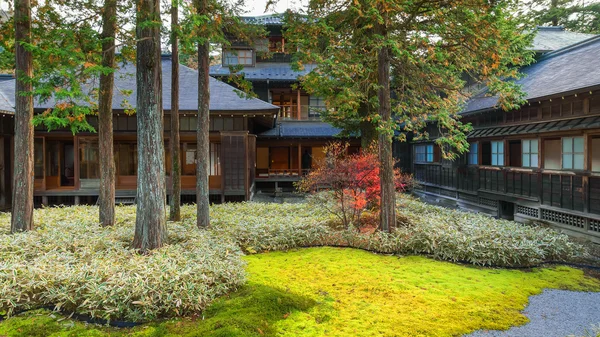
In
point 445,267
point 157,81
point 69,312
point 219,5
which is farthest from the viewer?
point 219,5

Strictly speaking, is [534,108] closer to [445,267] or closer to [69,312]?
[445,267]

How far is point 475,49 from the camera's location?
292 inches

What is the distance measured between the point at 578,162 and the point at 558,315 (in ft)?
20.9

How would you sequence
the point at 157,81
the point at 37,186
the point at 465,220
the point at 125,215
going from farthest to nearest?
the point at 37,186, the point at 125,215, the point at 465,220, the point at 157,81

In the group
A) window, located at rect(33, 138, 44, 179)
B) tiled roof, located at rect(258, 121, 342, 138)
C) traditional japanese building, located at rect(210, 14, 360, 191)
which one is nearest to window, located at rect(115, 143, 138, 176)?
window, located at rect(33, 138, 44, 179)

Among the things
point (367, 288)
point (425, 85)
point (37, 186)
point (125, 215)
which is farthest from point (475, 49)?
point (37, 186)

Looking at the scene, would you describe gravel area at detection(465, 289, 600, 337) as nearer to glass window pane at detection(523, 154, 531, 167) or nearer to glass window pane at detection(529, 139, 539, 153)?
glass window pane at detection(529, 139, 539, 153)

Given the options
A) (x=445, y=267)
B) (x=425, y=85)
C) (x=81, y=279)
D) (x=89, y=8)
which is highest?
(x=89, y=8)

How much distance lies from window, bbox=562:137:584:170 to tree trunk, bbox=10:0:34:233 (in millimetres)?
12621

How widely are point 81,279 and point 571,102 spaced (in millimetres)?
11273

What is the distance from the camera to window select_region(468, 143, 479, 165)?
14.1 m

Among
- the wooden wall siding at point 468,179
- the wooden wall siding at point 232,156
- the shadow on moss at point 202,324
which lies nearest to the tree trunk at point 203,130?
the shadow on moss at point 202,324

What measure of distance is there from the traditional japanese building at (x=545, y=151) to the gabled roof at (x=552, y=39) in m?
0.29

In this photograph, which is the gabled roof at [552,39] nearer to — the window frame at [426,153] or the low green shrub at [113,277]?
the window frame at [426,153]
